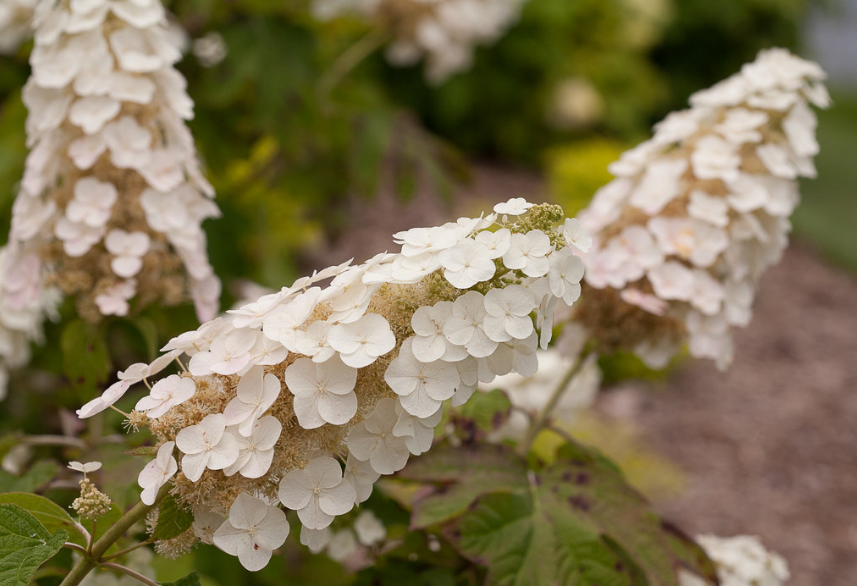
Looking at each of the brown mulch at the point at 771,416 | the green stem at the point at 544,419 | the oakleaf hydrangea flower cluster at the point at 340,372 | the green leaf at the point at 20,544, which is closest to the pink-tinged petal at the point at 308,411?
the oakleaf hydrangea flower cluster at the point at 340,372

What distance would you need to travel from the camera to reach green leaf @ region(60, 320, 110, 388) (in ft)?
3.43

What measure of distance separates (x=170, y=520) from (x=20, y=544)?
4.9 inches

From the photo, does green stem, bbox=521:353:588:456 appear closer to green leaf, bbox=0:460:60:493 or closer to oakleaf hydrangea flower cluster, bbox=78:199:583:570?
oakleaf hydrangea flower cluster, bbox=78:199:583:570

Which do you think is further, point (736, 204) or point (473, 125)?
point (473, 125)

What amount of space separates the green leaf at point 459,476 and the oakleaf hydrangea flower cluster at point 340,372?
0.78 ft

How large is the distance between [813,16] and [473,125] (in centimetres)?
494

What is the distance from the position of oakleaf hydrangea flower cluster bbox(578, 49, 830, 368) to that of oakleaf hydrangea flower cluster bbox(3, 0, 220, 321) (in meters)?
0.57

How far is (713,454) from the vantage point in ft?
12.1

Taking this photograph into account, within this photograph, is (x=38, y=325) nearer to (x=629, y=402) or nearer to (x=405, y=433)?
(x=405, y=433)

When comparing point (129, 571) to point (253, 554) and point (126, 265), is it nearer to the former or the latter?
point (253, 554)

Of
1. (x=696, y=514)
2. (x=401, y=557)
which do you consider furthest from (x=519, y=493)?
(x=696, y=514)

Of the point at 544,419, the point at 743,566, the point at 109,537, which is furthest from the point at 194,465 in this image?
the point at 743,566

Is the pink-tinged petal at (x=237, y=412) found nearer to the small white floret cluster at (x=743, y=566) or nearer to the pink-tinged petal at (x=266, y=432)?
the pink-tinged petal at (x=266, y=432)

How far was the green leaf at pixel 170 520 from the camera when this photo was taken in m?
0.69
